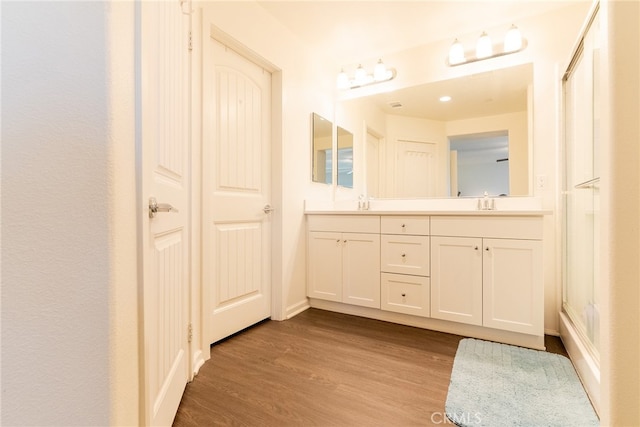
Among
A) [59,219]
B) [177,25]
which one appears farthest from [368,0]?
[59,219]

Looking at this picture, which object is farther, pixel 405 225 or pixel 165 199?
pixel 405 225

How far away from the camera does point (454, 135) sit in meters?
2.50

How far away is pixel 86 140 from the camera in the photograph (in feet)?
1.93

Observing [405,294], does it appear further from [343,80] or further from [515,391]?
[343,80]

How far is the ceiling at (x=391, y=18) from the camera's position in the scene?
6.93 feet

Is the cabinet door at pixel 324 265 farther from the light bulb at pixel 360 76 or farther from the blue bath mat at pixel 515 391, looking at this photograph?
the light bulb at pixel 360 76

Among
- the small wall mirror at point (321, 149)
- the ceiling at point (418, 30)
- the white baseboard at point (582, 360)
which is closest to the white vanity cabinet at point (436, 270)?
the white baseboard at point (582, 360)

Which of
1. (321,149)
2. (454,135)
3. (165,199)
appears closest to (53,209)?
(165,199)

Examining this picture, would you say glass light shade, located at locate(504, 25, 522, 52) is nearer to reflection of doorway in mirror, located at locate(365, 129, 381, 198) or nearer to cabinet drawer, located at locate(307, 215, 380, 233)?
reflection of doorway in mirror, located at locate(365, 129, 381, 198)

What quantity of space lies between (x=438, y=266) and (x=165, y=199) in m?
1.74

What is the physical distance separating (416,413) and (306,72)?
251 centimetres

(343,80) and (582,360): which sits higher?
(343,80)

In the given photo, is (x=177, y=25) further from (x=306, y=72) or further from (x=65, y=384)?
(x=306, y=72)

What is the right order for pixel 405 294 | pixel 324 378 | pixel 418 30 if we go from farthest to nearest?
pixel 418 30, pixel 405 294, pixel 324 378
